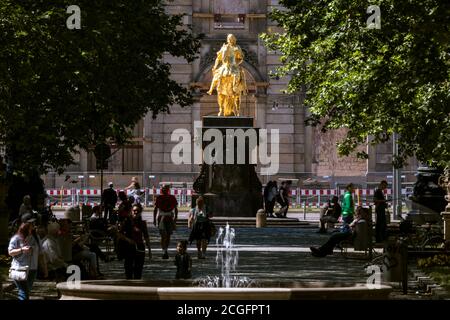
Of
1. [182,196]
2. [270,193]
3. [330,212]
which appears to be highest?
[270,193]

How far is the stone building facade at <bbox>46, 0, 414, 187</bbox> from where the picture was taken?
223ft

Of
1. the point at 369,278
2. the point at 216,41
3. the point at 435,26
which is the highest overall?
the point at 216,41

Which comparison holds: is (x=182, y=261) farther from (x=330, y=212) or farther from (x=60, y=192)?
(x=60, y=192)

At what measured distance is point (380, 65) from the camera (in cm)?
3077

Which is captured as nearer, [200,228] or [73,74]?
[200,228]

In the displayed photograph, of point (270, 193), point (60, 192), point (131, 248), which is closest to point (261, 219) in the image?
point (270, 193)

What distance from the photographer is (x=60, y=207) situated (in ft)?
208

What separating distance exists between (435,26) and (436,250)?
318 inches

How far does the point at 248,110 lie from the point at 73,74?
35.3 m

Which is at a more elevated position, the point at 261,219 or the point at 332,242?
the point at 261,219

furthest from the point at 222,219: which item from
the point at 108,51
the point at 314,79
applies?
the point at 108,51

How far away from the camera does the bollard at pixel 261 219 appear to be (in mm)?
45688
